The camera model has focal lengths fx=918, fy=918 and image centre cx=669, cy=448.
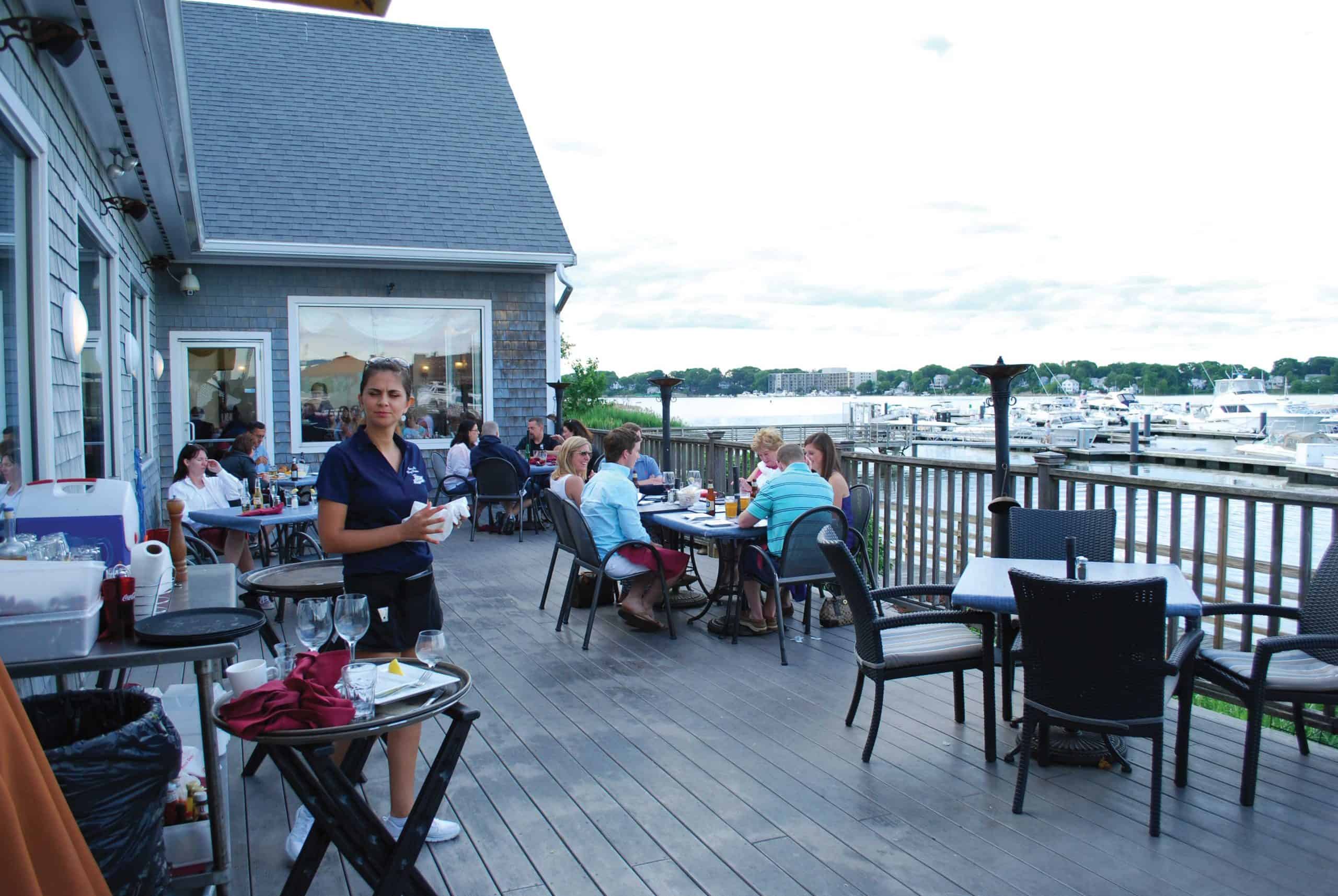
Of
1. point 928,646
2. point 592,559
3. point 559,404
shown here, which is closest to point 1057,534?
point 928,646

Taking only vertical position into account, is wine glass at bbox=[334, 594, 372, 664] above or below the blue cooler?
below

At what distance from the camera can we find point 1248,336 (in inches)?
1113

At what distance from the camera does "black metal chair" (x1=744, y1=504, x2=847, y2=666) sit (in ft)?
16.6

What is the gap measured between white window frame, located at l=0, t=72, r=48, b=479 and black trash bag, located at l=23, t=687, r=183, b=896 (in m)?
1.80

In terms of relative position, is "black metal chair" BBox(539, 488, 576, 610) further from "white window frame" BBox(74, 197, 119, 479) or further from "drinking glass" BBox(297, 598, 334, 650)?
"drinking glass" BBox(297, 598, 334, 650)

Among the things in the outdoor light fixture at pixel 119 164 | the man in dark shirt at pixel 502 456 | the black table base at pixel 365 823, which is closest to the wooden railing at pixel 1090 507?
the man in dark shirt at pixel 502 456

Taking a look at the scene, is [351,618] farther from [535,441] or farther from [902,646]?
[535,441]

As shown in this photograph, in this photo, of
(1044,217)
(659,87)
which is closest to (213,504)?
(659,87)

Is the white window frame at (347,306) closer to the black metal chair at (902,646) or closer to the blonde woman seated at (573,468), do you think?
the blonde woman seated at (573,468)

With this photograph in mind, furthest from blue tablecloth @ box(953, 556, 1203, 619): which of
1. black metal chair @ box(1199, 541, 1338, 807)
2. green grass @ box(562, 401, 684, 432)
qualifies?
green grass @ box(562, 401, 684, 432)

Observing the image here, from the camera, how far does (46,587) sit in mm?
2139

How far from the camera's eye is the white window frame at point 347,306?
10828mm

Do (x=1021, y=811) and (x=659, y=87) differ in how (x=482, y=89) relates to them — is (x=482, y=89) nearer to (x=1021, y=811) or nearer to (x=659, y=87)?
(x=659, y=87)

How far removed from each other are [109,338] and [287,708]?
4859mm
